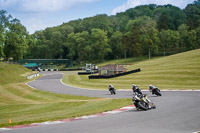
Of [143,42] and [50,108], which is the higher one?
[143,42]

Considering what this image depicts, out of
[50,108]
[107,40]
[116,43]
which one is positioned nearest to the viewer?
[50,108]

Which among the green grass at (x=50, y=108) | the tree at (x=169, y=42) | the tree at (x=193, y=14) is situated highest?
the tree at (x=193, y=14)

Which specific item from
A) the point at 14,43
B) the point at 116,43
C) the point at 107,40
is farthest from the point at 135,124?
the point at 116,43

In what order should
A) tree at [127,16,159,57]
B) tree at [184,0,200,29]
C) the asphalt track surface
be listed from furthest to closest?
tree at [184,0,200,29], tree at [127,16,159,57], the asphalt track surface

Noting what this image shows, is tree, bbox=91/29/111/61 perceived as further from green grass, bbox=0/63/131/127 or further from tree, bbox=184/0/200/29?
green grass, bbox=0/63/131/127

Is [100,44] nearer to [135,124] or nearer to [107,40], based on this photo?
[107,40]

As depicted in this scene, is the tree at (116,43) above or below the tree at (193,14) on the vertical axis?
below

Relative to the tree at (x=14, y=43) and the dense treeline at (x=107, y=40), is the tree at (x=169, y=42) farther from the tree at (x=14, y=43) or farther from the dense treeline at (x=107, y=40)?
the tree at (x=14, y=43)

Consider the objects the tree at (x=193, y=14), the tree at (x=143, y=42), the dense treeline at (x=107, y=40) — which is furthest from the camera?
the tree at (x=193, y=14)

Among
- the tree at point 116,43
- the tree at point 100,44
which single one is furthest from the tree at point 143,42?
the tree at point 100,44

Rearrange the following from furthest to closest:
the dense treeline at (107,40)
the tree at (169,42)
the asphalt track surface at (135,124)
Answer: the tree at (169,42), the dense treeline at (107,40), the asphalt track surface at (135,124)

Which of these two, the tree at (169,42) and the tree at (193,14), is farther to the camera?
the tree at (193,14)

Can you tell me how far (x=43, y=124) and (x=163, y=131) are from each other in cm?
668

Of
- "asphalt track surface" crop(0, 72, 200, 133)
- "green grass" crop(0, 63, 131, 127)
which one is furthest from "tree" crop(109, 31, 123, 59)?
"asphalt track surface" crop(0, 72, 200, 133)
